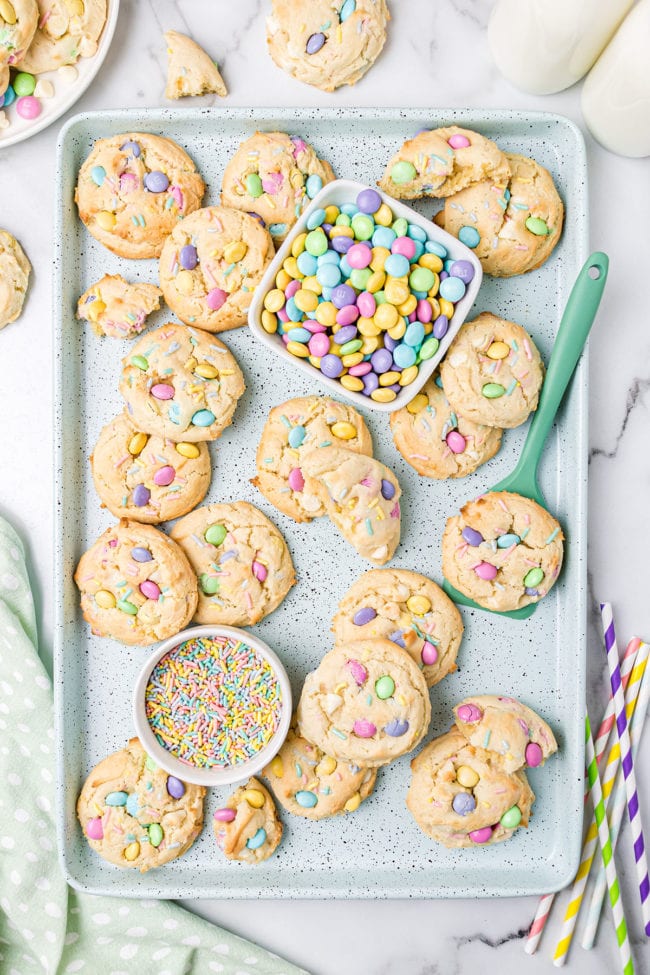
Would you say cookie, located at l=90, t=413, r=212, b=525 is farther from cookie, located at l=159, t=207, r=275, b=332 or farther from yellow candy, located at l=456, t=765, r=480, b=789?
yellow candy, located at l=456, t=765, r=480, b=789

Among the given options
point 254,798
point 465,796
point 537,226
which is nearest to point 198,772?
point 254,798

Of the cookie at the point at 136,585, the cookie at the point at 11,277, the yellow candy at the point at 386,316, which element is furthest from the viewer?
the cookie at the point at 11,277

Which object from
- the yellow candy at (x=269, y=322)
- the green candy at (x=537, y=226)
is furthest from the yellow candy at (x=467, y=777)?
the green candy at (x=537, y=226)

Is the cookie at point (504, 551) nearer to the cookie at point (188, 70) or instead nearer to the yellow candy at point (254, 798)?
the yellow candy at point (254, 798)

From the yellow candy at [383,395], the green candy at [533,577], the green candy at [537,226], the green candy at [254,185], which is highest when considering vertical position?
the green candy at [254,185]

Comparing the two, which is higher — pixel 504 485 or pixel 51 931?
pixel 504 485

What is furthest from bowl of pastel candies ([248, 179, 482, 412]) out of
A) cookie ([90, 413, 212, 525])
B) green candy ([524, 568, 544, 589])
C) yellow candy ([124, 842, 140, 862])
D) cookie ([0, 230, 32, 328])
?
yellow candy ([124, 842, 140, 862])

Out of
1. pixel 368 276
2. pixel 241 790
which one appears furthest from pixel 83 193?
pixel 241 790

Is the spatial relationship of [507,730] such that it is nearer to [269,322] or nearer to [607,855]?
[607,855]

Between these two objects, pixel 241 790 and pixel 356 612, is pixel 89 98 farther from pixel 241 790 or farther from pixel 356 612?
pixel 241 790
